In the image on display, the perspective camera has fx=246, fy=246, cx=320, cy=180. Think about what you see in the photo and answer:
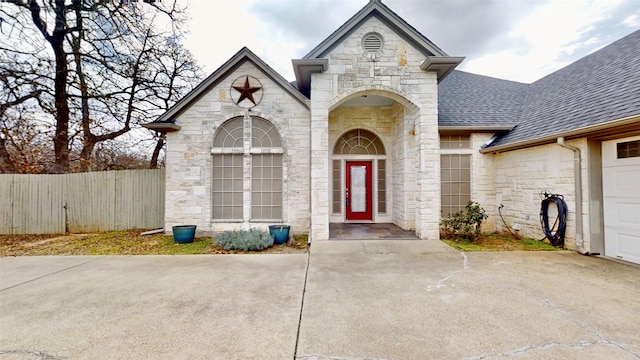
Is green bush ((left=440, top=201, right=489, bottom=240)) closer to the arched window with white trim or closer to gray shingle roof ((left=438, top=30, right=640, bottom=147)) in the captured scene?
gray shingle roof ((left=438, top=30, right=640, bottom=147))

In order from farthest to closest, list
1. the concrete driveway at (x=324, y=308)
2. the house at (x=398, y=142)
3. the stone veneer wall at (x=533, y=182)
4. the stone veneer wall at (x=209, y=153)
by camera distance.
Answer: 1. the stone veneer wall at (x=209, y=153)
2. the stone veneer wall at (x=533, y=182)
3. the house at (x=398, y=142)
4. the concrete driveway at (x=324, y=308)

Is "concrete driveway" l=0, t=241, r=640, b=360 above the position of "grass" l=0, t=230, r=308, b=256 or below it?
above

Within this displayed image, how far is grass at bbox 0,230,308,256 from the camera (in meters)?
6.21

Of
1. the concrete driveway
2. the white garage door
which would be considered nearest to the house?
the white garage door

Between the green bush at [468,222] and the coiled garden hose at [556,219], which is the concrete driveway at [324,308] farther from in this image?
the green bush at [468,222]

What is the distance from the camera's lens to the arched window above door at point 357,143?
31.3 feet

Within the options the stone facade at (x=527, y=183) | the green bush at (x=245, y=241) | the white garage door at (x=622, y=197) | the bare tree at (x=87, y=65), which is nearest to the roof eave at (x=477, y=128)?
the stone facade at (x=527, y=183)

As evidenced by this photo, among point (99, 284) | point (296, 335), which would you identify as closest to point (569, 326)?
point (296, 335)

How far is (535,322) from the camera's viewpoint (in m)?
2.85

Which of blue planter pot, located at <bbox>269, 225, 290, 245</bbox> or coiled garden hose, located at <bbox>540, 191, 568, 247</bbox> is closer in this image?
coiled garden hose, located at <bbox>540, 191, 568, 247</bbox>

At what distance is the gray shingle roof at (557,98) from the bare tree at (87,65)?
40.3 feet

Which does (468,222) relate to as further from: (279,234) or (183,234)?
(183,234)

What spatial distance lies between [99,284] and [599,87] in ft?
39.5

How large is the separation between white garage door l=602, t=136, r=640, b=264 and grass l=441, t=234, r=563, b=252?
1.02 m
